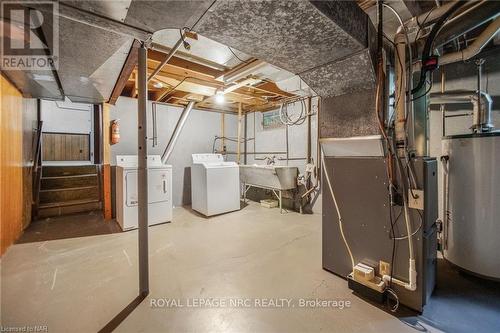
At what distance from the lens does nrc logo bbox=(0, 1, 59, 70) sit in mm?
1317

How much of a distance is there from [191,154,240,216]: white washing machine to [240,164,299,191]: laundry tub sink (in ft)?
1.46

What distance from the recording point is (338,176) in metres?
1.99

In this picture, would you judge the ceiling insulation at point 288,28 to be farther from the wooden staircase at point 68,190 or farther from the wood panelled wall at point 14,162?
the wooden staircase at point 68,190

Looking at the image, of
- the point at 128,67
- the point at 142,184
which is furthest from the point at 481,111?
the point at 128,67

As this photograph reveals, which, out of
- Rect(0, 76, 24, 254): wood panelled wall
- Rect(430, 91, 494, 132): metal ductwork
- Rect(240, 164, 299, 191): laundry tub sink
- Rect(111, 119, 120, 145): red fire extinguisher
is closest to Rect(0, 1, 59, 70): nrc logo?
Rect(0, 76, 24, 254): wood panelled wall

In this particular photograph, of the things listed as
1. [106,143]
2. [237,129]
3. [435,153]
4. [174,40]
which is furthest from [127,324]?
[237,129]

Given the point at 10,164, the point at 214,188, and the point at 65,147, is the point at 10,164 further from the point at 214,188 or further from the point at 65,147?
the point at 65,147

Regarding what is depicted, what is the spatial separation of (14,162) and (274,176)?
383cm

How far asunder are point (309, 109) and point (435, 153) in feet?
7.06

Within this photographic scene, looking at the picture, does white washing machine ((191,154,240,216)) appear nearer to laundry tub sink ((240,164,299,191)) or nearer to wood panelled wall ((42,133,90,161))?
laundry tub sink ((240,164,299,191))

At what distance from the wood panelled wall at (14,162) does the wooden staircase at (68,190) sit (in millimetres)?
516

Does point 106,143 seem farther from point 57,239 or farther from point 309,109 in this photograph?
point 309,109

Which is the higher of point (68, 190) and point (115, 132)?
point (115, 132)

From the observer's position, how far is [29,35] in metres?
1.64
